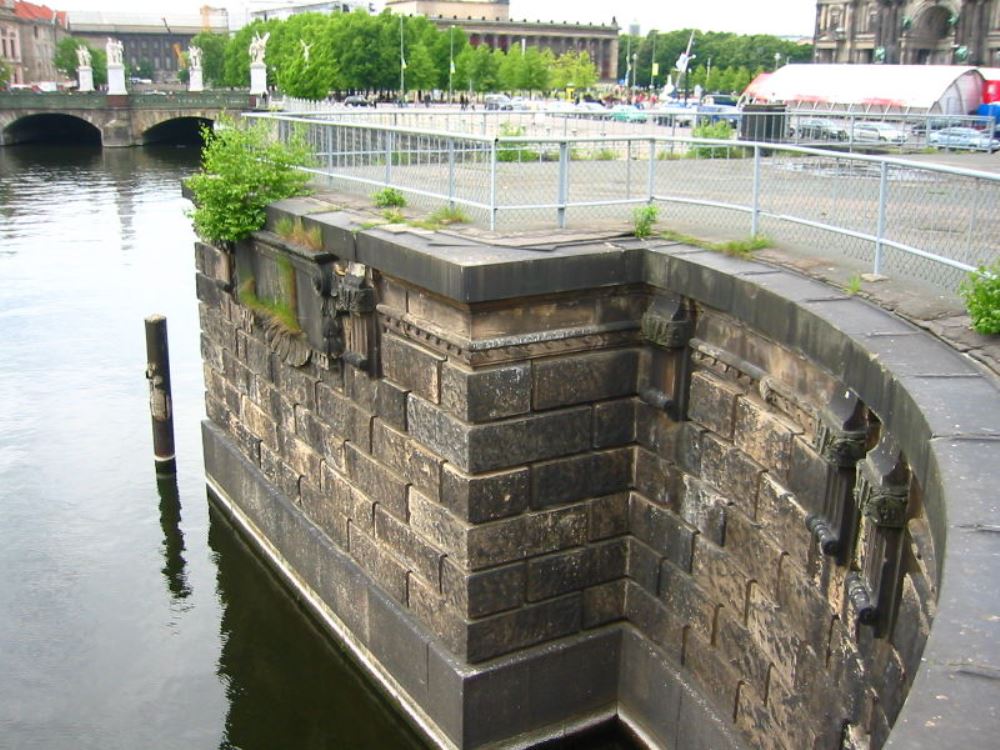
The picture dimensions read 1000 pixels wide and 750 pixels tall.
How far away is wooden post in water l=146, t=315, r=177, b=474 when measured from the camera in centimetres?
1495

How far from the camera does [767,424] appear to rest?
7.12 m

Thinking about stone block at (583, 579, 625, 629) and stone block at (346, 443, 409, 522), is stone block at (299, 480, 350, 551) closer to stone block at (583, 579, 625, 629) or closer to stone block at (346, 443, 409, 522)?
stone block at (346, 443, 409, 522)

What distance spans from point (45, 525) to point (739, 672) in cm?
982

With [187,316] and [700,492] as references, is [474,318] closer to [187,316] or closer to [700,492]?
[700,492]

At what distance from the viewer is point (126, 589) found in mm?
12789

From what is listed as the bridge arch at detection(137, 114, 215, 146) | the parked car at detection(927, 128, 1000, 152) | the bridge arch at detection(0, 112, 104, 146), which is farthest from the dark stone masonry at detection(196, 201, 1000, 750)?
the bridge arch at detection(0, 112, 104, 146)

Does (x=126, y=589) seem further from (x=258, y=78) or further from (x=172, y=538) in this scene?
(x=258, y=78)

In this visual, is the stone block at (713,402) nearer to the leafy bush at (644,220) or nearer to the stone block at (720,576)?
the stone block at (720,576)

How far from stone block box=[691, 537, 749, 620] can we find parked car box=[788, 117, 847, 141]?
48.4ft

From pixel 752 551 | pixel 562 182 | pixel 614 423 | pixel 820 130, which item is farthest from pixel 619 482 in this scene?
pixel 820 130

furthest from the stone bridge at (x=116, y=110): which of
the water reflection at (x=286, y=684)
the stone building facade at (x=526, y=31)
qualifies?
the stone building facade at (x=526, y=31)

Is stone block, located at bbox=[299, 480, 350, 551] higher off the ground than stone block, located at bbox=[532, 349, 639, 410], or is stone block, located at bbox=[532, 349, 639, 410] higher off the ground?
stone block, located at bbox=[532, 349, 639, 410]

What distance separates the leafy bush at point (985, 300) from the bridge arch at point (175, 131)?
71.8 meters

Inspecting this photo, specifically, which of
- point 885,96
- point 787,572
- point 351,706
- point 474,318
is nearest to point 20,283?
point 351,706
